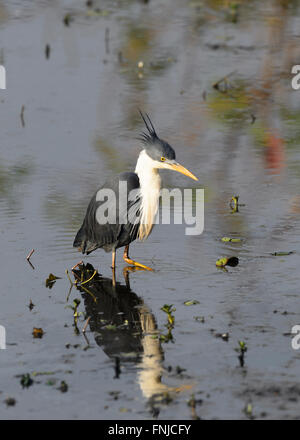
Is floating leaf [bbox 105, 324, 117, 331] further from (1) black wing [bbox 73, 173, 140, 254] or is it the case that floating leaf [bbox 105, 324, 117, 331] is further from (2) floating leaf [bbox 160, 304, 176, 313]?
(1) black wing [bbox 73, 173, 140, 254]

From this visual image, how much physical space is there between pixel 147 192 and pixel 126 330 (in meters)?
1.62

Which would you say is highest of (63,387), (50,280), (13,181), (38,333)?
(13,181)

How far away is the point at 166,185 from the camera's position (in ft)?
33.6

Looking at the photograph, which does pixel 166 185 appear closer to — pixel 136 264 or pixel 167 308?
pixel 136 264

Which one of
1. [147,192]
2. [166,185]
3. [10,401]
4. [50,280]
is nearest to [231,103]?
[166,185]

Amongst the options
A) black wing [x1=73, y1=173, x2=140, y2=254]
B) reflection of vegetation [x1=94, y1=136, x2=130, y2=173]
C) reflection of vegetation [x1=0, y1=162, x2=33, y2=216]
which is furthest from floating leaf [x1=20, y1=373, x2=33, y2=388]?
reflection of vegetation [x1=94, y1=136, x2=130, y2=173]

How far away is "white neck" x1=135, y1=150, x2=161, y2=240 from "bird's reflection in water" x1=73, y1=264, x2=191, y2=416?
0.43m

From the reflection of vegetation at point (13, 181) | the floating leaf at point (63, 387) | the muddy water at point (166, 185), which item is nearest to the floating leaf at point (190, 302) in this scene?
→ the muddy water at point (166, 185)

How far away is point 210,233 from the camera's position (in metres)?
8.85

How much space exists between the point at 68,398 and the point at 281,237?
3.32 meters

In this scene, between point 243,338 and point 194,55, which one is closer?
point 243,338

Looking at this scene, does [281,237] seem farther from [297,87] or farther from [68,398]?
[297,87]

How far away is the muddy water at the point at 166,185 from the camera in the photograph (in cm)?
612
